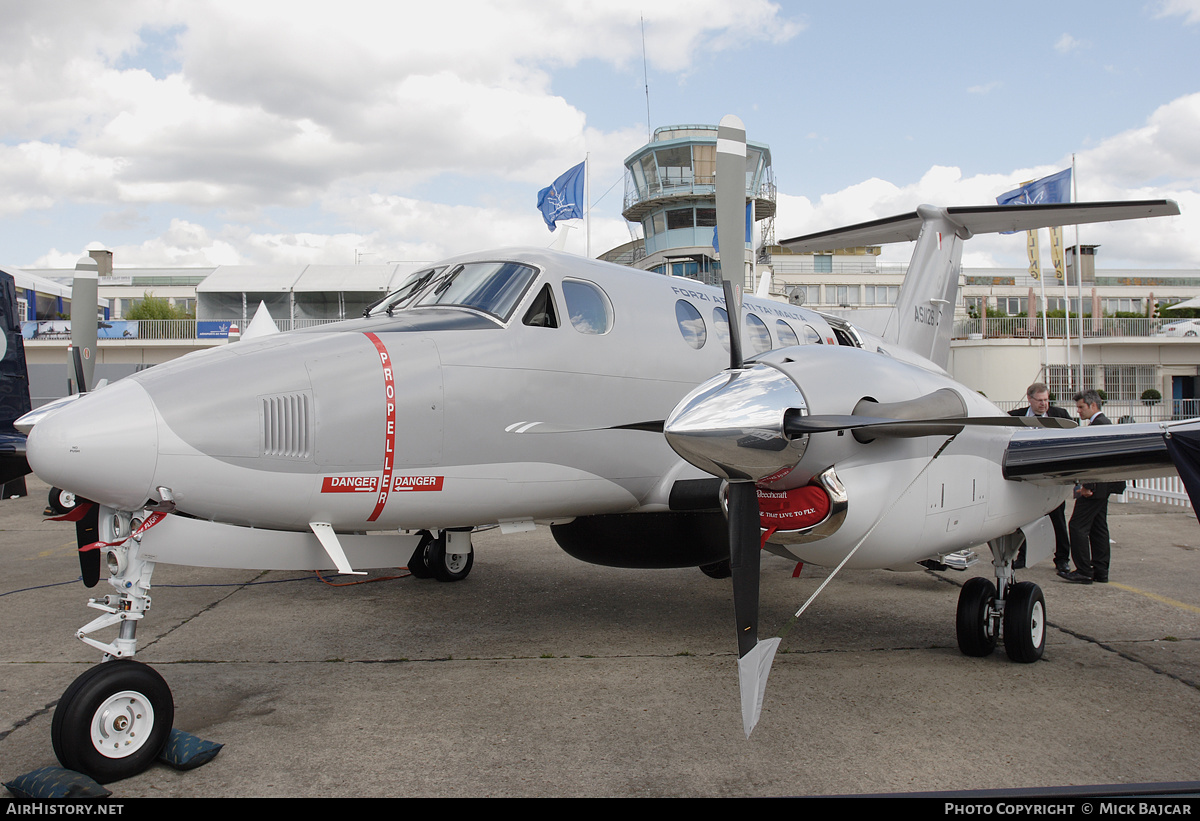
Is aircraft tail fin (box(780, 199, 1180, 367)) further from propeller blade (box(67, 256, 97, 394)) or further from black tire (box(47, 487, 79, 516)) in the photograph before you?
black tire (box(47, 487, 79, 516))

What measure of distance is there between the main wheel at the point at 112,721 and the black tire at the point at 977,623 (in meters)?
5.25

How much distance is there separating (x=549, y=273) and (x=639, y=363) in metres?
0.96

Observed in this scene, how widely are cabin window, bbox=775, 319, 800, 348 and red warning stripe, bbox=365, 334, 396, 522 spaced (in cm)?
403

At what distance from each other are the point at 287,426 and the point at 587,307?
7.80 ft

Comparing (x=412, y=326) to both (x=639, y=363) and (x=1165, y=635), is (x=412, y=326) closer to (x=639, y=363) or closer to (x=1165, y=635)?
(x=639, y=363)

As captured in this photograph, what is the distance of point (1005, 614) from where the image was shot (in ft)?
19.3

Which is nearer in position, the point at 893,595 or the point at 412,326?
the point at 412,326

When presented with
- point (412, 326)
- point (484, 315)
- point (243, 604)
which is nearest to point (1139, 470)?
point (484, 315)

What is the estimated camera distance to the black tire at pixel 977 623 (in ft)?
19.5

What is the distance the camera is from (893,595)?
8180 millimetres

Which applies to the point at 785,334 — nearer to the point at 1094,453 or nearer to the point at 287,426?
the point at 1094,453

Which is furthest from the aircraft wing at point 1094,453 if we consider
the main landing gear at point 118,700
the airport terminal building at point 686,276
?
the airport terminal building at point 686,276

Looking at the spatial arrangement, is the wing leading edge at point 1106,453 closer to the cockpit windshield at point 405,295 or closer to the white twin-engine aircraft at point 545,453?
the white twin-engine aircraft at point 545,453
